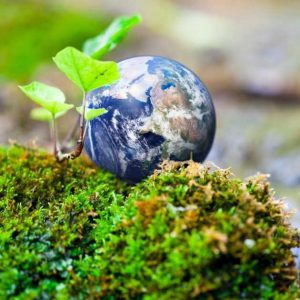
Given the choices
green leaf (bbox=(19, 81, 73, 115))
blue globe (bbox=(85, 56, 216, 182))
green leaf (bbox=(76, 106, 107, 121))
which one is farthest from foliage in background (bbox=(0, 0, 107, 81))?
green leaf (bbox=(76, 106, 107, 121))

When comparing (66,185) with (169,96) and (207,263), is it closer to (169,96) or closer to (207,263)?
(169,96)

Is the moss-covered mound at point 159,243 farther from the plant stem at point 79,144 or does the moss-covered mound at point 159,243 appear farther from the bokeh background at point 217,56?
the bokeh background at point 217,56

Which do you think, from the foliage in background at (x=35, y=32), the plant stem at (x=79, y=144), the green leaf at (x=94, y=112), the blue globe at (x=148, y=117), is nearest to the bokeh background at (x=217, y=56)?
the foliage in background at (x=35, y=32)

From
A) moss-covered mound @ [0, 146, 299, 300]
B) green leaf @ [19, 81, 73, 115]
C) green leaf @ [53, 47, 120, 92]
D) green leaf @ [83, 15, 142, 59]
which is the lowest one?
moss-covered mound @ [0, 146, 299, 300]

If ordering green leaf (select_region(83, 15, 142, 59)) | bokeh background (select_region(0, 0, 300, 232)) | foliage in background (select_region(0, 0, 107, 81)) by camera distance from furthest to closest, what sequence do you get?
foliage in background (select_region(0, 0, 107, 81))
bokeh background (select_region(0, 0, 300, 232))
green leaf (select_region(83, 15, 142, 59))

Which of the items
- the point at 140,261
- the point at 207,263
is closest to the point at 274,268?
the point at 207,263

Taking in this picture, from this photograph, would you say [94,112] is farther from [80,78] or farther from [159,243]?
[159,243]

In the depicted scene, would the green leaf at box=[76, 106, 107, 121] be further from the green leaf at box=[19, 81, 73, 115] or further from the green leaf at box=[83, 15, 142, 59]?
the green leaf at box=[83, 15, 142, 59]
